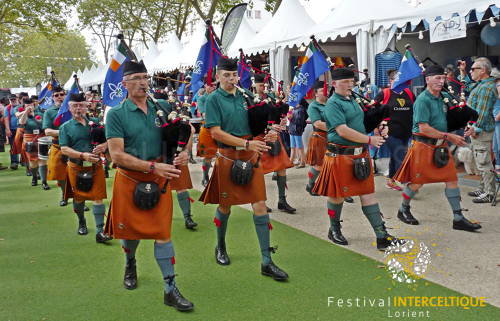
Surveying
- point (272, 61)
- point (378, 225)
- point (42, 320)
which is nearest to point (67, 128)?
point (42, 320)

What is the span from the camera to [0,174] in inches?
456

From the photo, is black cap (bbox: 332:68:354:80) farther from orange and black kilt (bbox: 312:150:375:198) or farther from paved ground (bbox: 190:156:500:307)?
paved ground (bbox: 190:156:500:307)

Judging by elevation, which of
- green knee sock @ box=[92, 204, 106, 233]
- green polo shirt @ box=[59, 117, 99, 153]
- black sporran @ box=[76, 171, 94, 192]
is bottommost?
green knee sock @ box=[92, 204, 106, 233]

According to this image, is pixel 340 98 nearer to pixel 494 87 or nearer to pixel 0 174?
pixel 494 87

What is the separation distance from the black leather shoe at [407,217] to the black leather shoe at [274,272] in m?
2.23

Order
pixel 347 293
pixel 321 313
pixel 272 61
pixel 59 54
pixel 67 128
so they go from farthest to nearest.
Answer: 1. pixel 59 54
2. pixel 272 61
3. pixel 67 128
4. pixel 347 293
5. pixel 321 313

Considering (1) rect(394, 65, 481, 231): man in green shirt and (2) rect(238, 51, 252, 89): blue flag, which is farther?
(2) rect(238, 51, 252, 89): blue flag

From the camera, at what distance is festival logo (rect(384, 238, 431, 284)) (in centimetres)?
397

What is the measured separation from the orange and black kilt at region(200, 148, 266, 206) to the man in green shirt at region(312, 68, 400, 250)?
0.87 meters

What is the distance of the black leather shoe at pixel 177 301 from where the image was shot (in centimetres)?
342

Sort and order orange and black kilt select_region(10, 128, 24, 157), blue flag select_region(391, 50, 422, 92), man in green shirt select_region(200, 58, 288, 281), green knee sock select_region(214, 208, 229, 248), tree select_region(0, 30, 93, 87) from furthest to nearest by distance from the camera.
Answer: tree select_region(0, 30, 93, 87), orange and black kilt select_region(10, 128, 24, 157), blue flag select_region(391, 50, 422, 92), green knee sock select_region(214, 208, 229, 248), man in green shirt select_region(200, 58, 288, 281)

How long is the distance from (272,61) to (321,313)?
925 centimetres

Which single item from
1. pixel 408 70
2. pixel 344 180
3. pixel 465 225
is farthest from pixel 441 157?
pixel 408 70

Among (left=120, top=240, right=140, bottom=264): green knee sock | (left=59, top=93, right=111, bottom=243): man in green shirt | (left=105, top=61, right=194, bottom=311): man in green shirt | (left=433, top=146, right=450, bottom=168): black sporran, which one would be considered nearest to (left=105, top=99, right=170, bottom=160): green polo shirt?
(left=105, top=61, right=194, bottom=311): man in green shirt
